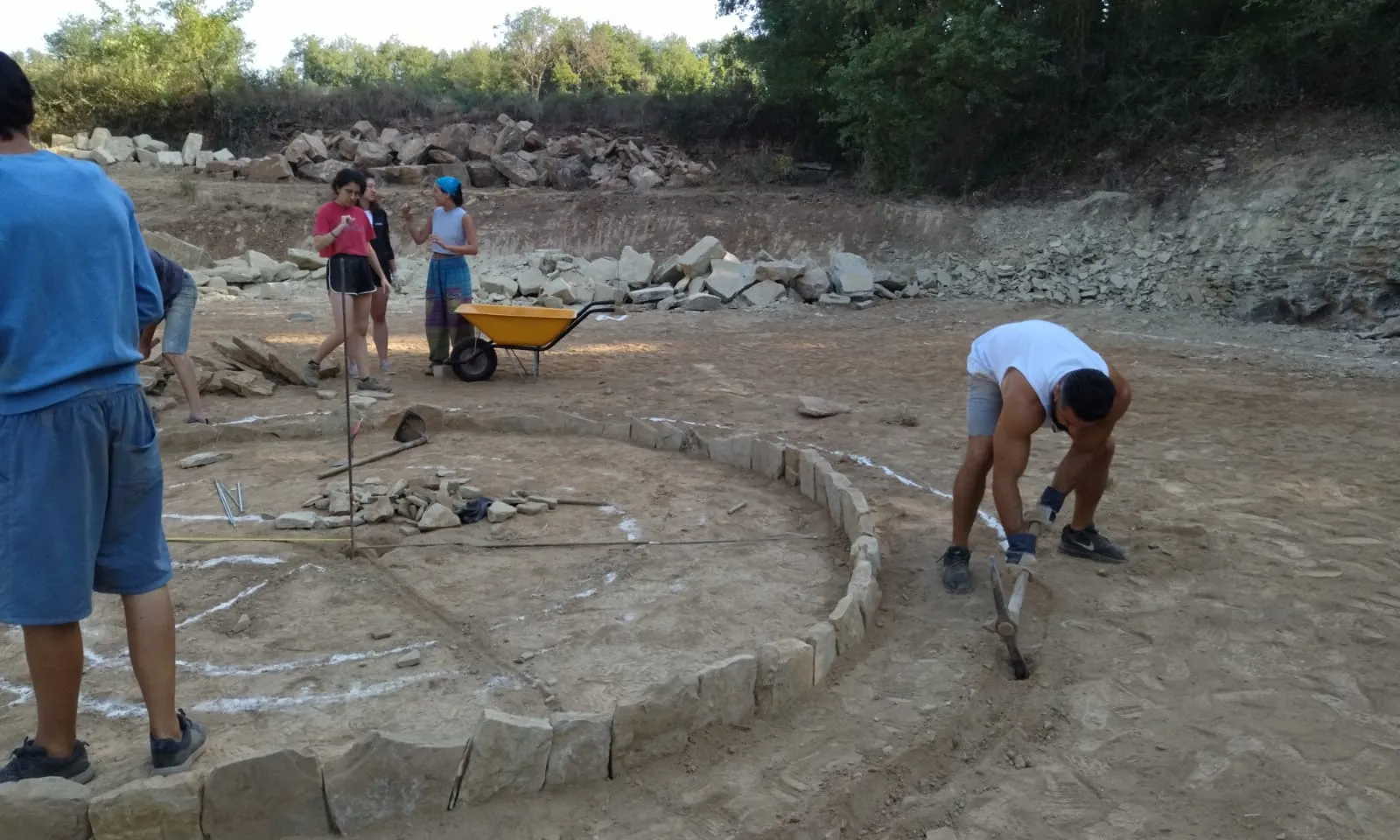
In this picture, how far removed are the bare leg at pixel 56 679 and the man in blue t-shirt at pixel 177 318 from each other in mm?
3538

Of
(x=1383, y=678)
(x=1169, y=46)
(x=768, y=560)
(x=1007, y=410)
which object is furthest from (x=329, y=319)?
(x=1169, y=46)

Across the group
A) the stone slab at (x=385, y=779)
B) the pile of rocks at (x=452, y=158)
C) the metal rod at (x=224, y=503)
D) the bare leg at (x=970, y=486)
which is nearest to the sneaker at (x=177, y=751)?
the stone slab at (x=385, y=779)

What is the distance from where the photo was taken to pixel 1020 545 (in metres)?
3.62

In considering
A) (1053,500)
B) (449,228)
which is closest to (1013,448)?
(1053,500)

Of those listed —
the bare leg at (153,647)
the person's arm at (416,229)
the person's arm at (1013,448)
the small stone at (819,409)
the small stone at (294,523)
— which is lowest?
the small stone at (294,523)

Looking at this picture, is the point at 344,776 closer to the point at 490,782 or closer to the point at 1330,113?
the point at 490,782

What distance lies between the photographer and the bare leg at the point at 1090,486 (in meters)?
4.04

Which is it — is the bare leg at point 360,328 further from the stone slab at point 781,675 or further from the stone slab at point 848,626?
the stone slab at point 781,675

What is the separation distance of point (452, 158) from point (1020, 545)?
63.2ft

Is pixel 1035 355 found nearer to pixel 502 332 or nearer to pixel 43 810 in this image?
pixel 43 810

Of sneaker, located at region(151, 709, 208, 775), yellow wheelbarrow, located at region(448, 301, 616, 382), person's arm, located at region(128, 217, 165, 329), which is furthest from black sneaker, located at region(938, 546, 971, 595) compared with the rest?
yellow wheelbarrow, located at region(448, 301, 616, 382)

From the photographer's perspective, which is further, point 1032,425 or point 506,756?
point 1032,425

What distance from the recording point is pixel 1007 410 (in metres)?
3.71

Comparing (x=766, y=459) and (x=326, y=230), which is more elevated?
(x=326, y=230)
